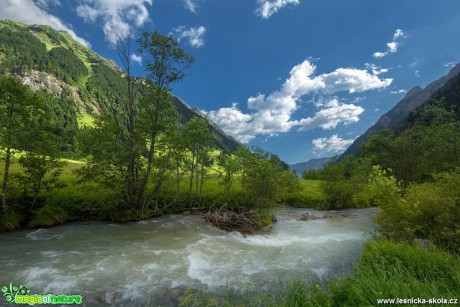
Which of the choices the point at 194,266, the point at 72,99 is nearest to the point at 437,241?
the point at 194,266

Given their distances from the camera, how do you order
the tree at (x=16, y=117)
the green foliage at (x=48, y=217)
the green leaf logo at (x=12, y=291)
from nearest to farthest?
the green leaf logo at (x=12, y=291)
the tree at (x=16, y=117)
the green foliage at (x=48, y=217)

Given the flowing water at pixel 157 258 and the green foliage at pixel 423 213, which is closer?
the flowing water at pixel 157 258

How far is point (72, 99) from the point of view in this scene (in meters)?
196

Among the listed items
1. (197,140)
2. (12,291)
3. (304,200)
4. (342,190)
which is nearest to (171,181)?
(197,140)

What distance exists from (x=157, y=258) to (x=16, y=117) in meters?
14.3

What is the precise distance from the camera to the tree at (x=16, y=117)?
1644cm

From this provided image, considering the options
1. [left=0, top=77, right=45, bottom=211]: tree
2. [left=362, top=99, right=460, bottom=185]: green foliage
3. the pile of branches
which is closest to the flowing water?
the pile of branches

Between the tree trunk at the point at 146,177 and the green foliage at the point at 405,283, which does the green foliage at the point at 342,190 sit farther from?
the green foliage at the point at 405,283

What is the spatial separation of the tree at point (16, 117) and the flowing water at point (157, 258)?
590cm

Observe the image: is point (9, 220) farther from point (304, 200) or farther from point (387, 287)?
point (304, 200)

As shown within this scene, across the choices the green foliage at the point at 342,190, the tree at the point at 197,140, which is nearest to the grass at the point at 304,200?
the green foliage at the point at 342,190

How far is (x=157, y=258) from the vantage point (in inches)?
499

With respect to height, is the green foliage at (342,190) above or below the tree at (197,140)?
below

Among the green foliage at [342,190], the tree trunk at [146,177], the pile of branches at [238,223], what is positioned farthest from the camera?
the green foliage at [342,190]
